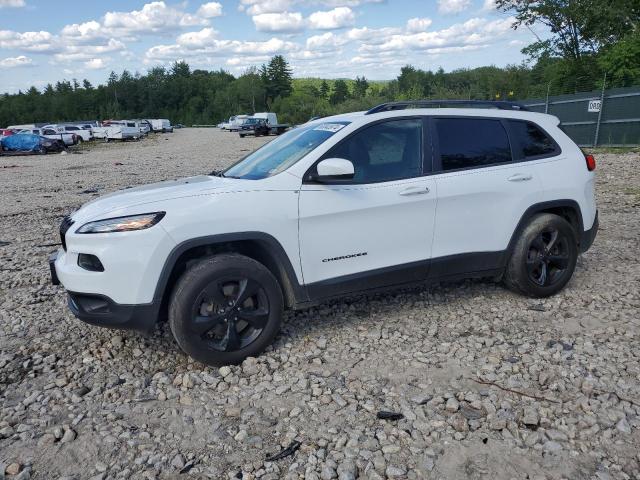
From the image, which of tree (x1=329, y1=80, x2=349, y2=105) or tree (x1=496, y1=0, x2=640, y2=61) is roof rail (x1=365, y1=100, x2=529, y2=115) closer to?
tree (x1=496, y1=0, x2=640, y2=61)

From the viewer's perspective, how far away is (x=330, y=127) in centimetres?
439

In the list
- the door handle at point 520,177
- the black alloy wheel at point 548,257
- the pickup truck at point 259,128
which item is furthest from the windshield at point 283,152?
the pickup truck at point 259,128

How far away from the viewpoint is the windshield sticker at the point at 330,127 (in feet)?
14.0

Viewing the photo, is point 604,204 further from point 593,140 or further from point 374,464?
point 593,140

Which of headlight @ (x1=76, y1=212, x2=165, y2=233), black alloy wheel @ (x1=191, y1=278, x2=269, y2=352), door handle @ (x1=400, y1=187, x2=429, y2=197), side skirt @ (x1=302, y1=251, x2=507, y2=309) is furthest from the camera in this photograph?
door handle @ (x1=400, y1=187, x2=429, y2=197)

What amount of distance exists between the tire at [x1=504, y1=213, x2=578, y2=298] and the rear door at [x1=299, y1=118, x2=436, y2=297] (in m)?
0.98

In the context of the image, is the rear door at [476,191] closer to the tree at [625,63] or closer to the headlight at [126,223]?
the headlight at [126,223]

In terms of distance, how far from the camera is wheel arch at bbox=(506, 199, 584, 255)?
478cm

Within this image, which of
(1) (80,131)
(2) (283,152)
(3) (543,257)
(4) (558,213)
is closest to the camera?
(2) (283,152)

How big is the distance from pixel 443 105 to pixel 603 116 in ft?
56.8

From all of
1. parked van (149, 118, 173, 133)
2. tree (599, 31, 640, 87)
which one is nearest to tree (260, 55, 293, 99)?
parked van (149, 118, 173, 133)

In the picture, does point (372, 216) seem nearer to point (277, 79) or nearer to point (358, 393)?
point (358, 393)

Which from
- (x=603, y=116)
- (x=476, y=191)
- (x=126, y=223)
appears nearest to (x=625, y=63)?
(x=603, y=116)

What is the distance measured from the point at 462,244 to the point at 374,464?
229 centimetres
